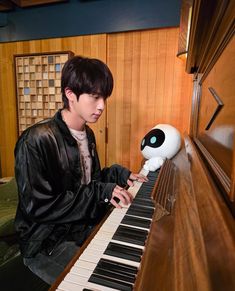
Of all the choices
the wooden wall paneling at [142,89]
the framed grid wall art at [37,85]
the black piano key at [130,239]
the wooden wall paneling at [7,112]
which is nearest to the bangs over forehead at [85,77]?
the black piano key at [130,239]

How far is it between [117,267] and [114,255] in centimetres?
6

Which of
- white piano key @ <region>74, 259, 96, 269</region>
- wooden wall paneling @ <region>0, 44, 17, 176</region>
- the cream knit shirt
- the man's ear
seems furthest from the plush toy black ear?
wooden wall paneling @ <region>0, 44, 17, 176</region>

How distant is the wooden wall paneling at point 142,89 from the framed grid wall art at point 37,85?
693 millimetres

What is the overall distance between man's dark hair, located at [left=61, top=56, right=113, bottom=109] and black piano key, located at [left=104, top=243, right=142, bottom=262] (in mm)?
725

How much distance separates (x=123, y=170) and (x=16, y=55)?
2.23 meters

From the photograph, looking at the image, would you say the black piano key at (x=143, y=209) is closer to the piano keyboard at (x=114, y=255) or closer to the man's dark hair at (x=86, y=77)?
the piano keyboard at (x=114, y=255)

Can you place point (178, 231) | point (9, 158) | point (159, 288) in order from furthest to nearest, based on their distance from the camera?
1. point (9, 158)
2. point (178, 231)
3. point (159, 288)

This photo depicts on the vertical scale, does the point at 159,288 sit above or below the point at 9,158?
above

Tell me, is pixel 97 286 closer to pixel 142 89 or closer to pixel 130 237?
pixel 130 237

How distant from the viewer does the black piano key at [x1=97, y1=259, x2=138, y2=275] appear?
603 millimetres

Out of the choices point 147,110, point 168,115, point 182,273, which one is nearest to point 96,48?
point 147,110

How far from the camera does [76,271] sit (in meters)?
0.61

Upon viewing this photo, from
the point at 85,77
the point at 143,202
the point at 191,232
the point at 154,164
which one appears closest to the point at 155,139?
the point at 154,164

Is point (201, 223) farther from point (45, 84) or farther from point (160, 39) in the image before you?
point (45, 84)
